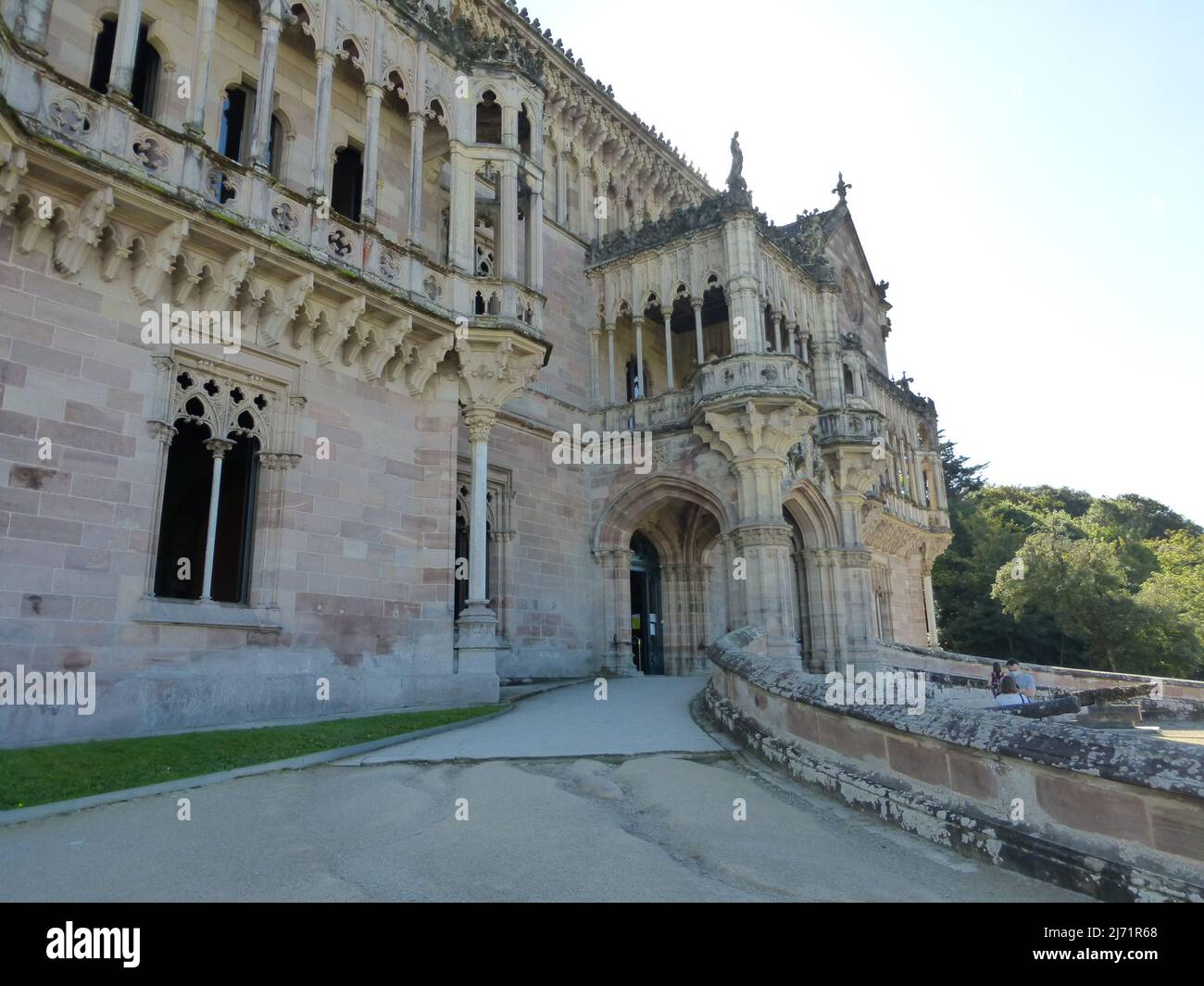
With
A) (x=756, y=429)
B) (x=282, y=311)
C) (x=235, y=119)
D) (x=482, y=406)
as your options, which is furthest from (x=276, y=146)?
(x=756, y=429)

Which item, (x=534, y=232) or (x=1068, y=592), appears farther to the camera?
(x=1068, y=592)

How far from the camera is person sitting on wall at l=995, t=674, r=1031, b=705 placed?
11.9 metres

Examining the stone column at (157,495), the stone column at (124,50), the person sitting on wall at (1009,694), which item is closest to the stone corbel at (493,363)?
the stone column at (157,495)

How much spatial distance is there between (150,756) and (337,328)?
23.3 feet

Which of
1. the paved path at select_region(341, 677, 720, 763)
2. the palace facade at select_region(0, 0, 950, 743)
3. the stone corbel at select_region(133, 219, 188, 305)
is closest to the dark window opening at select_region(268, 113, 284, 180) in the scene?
the palace facade at select_region(0, 0, 950, 743)

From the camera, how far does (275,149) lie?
44.4 ft

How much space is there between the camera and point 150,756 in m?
7.74

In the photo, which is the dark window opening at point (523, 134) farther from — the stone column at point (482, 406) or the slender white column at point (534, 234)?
the stone column at point (482, 406)

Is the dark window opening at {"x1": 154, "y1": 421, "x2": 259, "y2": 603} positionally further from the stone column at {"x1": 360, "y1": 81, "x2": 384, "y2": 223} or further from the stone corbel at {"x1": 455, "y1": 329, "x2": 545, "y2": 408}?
the stone column at {"x1": 360, "y1": 81, "x2": 384, "y2": 223}

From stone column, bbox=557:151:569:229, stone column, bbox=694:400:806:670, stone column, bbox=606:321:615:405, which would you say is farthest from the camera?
stone column, bbox=557:151:569:229

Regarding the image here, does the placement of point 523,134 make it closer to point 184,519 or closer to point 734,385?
point 734,385

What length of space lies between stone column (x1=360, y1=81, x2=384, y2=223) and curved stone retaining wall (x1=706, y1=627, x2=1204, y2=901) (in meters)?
10.6
